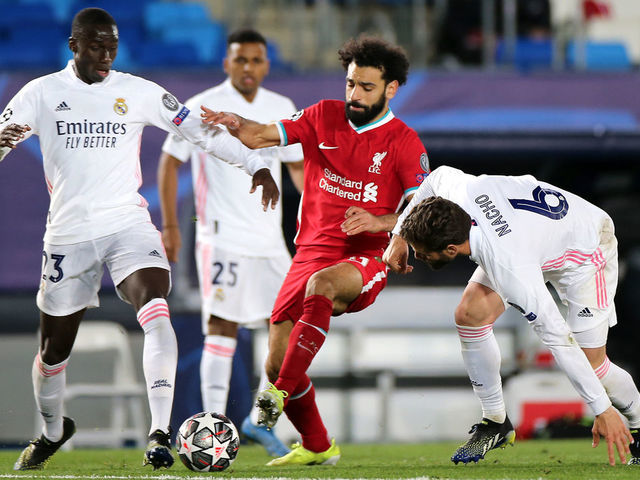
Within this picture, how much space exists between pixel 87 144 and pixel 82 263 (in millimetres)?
585

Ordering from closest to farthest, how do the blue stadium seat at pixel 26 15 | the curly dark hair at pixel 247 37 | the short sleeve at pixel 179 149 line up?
the short sleeve at pixel 179 149, the curly dark hair at pixel 247 37, the blue stadium seat at pixel 26 15

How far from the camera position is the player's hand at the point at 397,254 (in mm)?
5273

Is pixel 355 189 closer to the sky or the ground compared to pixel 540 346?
closer to the sky

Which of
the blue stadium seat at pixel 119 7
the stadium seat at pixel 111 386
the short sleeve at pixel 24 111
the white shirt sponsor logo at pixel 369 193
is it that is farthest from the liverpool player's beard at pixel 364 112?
the blue stadium seat at pixel 119 7

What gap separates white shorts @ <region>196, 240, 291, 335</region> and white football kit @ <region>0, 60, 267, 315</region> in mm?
1529

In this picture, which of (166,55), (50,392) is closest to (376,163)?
→ (50,392)

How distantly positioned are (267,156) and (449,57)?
5.57 meters

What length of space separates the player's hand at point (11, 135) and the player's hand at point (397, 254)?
1.86 metres

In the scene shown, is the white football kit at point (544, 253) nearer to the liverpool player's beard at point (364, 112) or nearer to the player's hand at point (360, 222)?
the player's hand at point (360, 222)

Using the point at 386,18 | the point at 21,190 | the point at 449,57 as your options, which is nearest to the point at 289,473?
the point at 21,190

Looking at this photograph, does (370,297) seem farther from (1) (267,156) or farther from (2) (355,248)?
(1) (267,156)

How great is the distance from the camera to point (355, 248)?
5.65 meters

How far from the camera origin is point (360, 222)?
5363 mm

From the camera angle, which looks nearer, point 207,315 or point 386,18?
point 207,315
